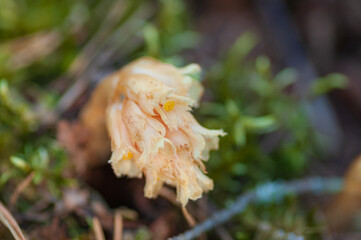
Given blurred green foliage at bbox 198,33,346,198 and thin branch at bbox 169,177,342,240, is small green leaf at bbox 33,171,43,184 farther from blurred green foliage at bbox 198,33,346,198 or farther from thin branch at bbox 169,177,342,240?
blurred green foliage at bbox 198,33,346,198

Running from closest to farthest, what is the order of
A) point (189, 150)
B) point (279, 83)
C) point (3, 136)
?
1. point (189, 150)
2. point (3, 136)
3. point (279, 83)

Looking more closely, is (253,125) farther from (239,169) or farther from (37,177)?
(37,177)

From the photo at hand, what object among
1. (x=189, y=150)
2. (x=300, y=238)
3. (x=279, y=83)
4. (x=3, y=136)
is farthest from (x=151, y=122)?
(x=279, y=83)

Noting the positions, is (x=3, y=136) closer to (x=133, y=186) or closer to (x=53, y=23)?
(x=133, y=186)

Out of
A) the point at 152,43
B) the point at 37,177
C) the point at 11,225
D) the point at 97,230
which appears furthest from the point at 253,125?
the point at 11,225

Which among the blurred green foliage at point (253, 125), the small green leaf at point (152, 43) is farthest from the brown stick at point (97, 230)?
the small green leaf at point (152, 43)

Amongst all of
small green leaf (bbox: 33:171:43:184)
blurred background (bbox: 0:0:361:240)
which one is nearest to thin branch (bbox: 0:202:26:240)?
blurred background (bbox: 0:0:361:240)

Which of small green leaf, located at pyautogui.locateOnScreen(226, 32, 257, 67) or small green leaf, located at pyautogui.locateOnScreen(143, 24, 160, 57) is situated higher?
small green leaf, located at pyautogui.locateOnScreen(226, 32, 257, 67)
